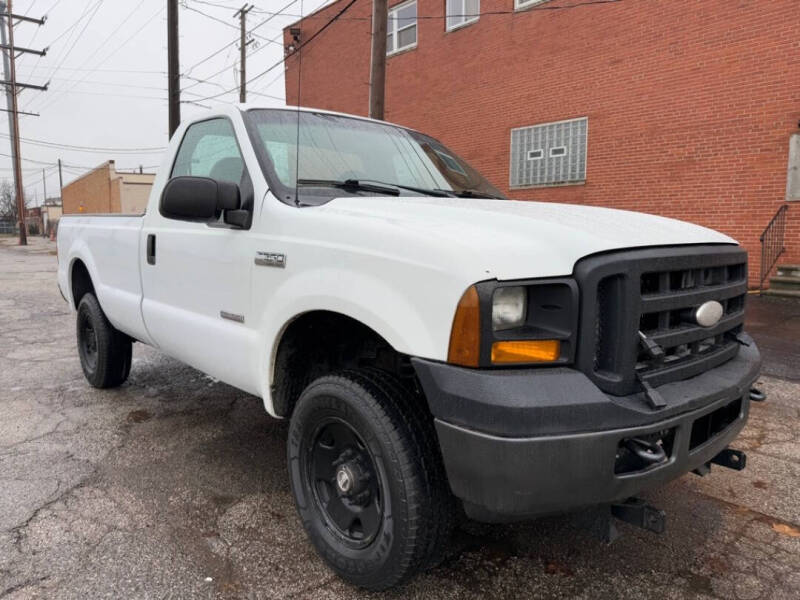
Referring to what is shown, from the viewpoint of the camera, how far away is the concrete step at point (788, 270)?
31.1ft

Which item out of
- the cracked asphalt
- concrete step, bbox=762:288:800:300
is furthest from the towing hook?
concrete step, bbox=762:288:800:300

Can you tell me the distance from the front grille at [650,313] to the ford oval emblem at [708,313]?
0.9 inches

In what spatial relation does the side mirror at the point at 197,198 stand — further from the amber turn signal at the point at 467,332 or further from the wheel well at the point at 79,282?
the wheel well at the point at 79,282

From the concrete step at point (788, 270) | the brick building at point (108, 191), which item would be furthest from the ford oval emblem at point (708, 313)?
the brick building at point (108, 191)

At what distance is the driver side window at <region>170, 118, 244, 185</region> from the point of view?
313 cm

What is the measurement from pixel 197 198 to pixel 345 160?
820 millimetres

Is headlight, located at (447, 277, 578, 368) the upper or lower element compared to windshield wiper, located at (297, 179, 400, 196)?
lower

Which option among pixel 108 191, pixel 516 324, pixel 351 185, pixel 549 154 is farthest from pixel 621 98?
pixel 108 191

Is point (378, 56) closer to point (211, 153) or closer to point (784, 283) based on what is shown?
point (211, 153)

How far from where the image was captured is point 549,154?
12.9 metres

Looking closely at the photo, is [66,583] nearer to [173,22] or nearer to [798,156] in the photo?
[798,156]

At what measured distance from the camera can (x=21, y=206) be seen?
35.1m

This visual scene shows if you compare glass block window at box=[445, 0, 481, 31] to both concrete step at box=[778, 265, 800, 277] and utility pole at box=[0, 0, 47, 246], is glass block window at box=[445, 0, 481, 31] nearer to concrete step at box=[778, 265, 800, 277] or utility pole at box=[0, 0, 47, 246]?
concrete step at box=[778, 265, 800, 277]

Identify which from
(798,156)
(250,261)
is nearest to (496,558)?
(250,261)
